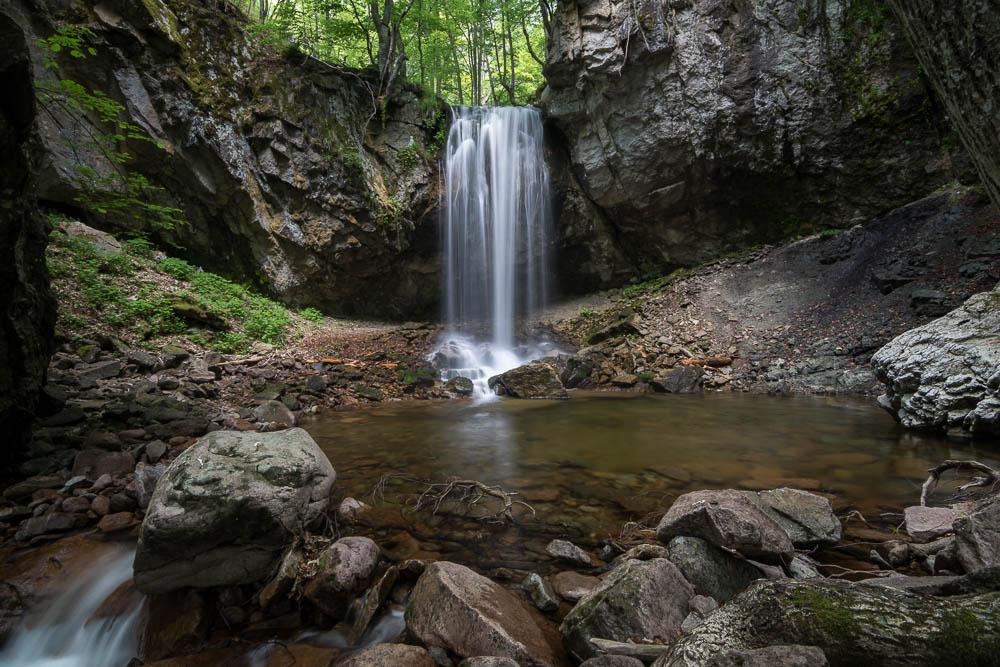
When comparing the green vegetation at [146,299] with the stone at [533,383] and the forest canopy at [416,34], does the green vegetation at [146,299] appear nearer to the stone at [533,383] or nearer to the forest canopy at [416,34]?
the stone at [533,383]

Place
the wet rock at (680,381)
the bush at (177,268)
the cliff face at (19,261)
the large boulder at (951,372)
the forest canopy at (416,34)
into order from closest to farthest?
the cliff face at (19,261) < the large boulder at (951,372) < the wet rock at (680,381) < the bush at (177,268) < the forest canopy at (416,34)

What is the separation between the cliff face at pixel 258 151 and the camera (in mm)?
9078

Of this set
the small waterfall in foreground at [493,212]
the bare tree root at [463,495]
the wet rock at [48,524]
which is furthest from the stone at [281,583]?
the small waterfall in foreground at [493,212]

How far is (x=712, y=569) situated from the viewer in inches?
74.5

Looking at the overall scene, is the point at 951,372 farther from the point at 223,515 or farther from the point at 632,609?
the point at 223,515

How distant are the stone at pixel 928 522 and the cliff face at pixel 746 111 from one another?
1190 cm

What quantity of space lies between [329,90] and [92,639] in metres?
13.8

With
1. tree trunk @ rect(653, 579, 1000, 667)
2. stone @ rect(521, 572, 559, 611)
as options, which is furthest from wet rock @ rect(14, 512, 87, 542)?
tree trunk @ rect(653, 579, 1000, 667)

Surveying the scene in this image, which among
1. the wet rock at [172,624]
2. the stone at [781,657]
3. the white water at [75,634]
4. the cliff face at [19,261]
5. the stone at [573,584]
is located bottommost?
the white water at [75,634]

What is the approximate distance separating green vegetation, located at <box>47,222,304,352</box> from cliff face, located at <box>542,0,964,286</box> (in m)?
10.9

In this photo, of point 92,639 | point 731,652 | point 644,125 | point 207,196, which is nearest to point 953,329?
point 731,652

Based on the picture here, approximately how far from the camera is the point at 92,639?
201cm

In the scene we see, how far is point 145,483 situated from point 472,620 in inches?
112

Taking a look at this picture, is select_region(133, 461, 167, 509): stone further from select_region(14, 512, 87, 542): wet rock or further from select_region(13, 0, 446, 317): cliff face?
select_region(13, 0, 446, 317): cliff face
